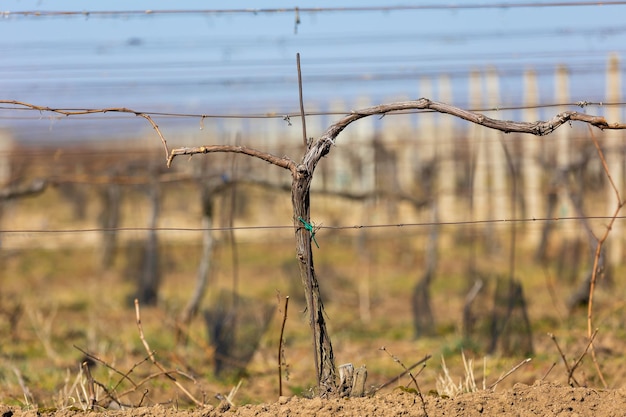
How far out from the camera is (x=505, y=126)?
366 centimetres

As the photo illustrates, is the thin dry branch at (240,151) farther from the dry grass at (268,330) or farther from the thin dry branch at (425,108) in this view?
the dry grass at (268,330)

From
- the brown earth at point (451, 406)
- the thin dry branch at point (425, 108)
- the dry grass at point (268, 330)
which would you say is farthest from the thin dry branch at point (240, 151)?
the brown earth at point (451, 406)

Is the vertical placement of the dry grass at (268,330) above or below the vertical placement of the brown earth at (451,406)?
below

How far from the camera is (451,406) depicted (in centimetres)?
358

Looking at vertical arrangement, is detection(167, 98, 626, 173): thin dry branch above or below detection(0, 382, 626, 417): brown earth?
above

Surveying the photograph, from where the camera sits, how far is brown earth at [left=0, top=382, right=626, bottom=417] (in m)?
3.52

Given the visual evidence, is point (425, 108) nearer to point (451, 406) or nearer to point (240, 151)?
point (240, 151)

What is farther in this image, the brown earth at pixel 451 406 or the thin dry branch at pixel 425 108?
the thin dry branch at pixel 425 108

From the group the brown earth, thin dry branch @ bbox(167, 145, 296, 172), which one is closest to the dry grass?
the brown earth

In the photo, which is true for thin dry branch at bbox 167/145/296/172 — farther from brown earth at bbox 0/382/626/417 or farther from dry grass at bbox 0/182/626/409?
brown earth at bbox 0/382/626/417

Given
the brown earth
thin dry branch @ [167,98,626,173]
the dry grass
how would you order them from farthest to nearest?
1. the dry grass
2. thin dry branch @ [167,98,626,173]
3. the brown earth

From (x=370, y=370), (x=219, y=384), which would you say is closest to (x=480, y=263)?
(x=370, y=370)

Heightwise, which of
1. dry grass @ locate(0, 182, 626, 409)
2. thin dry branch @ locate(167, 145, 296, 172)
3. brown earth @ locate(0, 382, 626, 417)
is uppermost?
thin dry branch @ locate(167, 145, 296, 172)

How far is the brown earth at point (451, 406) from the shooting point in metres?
3.52
